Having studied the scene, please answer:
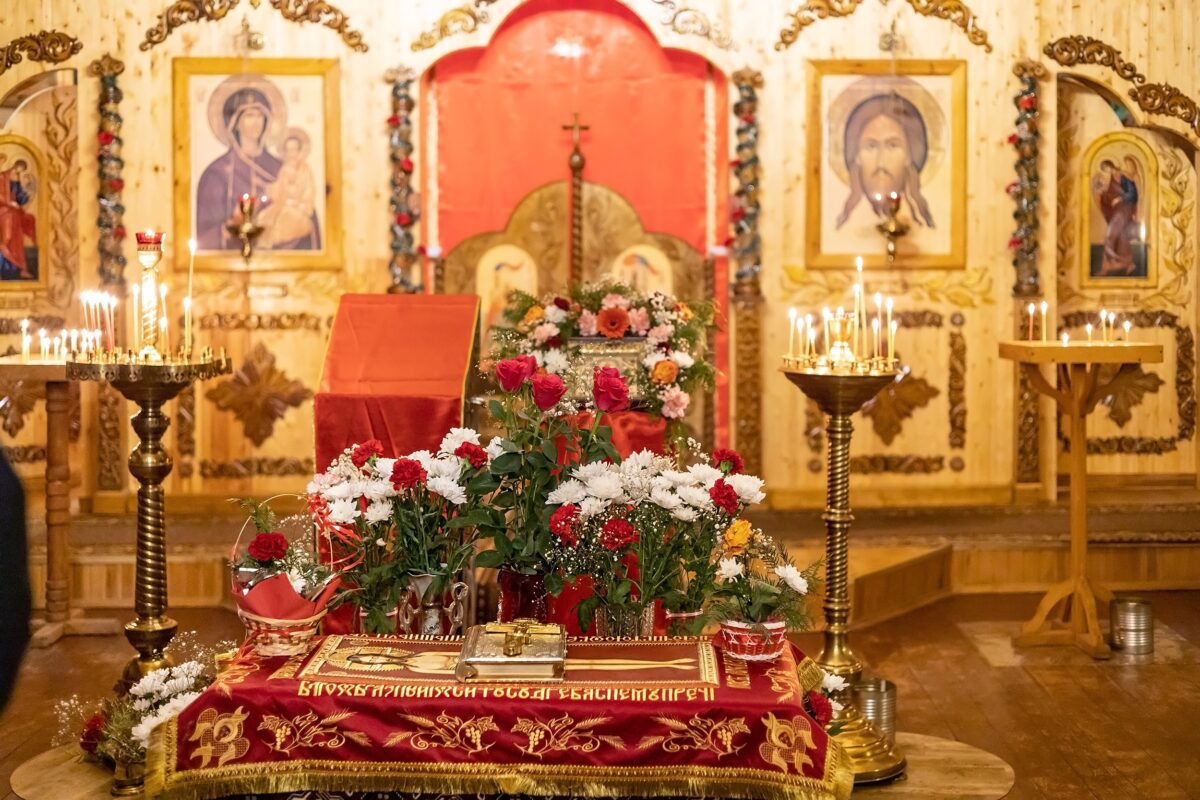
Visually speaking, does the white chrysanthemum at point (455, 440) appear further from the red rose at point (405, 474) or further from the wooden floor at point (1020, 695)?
the wooden floor at point (1020, 695)

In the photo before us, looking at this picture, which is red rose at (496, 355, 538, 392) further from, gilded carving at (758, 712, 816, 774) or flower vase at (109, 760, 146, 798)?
flower vase at (109, 760, 146, 798)

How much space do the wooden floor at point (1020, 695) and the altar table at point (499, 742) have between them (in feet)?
5.78

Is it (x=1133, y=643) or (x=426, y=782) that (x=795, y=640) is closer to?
(x=1133, y=643)

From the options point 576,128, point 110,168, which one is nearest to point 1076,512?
point 576,128

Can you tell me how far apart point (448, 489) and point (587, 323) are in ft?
8.56

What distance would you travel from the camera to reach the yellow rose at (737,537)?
13.9ft

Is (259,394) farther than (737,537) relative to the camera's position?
Yes

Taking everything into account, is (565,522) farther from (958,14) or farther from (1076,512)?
(958,14)

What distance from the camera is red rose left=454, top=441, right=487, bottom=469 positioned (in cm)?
441

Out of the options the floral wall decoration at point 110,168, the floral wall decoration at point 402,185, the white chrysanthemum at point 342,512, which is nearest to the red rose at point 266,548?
the white chrysanthemum at point 342,512

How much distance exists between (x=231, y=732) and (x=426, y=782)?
0.48 meters

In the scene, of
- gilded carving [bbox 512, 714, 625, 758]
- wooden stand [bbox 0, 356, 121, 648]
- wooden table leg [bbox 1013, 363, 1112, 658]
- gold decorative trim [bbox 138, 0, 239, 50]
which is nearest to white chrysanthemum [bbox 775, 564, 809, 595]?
gilded carving [bbox 512, 714, 625, 758]

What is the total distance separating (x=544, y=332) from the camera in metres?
6.85

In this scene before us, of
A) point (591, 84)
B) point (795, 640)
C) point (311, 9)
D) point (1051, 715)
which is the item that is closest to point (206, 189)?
point (311, 9)
